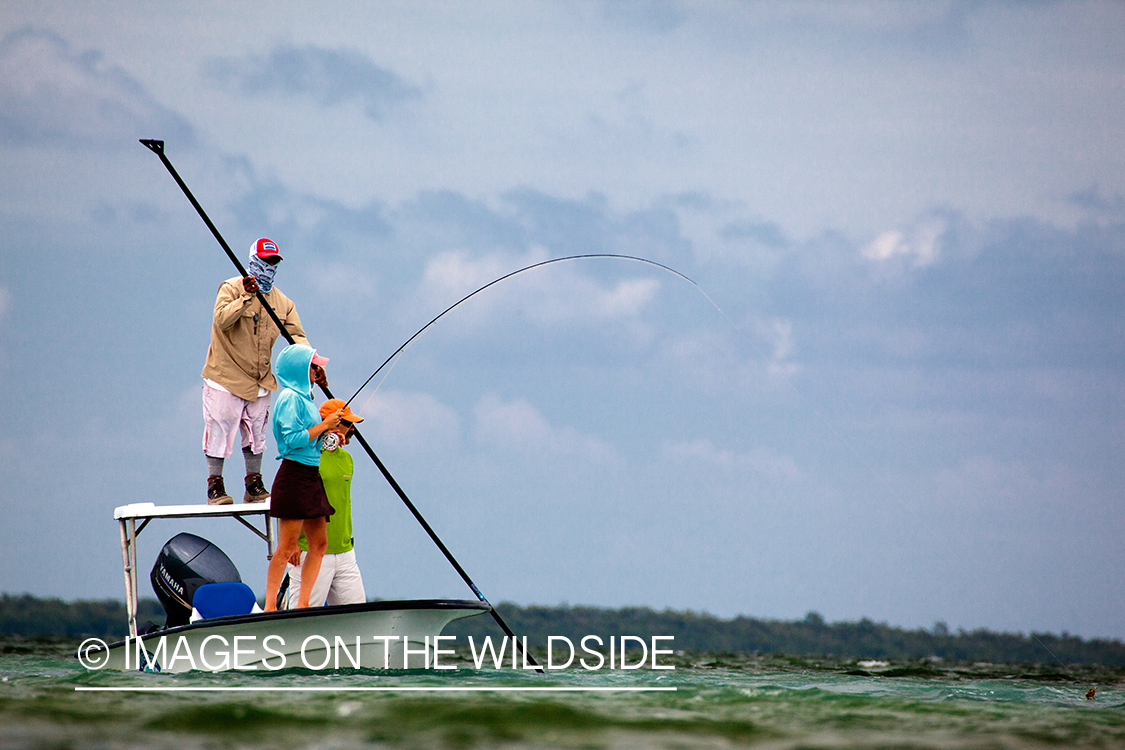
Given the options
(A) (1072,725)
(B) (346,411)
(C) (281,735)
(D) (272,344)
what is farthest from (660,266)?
(C) (281,735)

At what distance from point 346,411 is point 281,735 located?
10.5ft

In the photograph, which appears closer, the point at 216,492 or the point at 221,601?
the point at 221,601

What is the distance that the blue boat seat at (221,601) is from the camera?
8305 millimetres

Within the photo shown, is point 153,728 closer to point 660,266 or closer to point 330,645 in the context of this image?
point 330,645

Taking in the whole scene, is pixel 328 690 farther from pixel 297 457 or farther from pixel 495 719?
pixel 297 457

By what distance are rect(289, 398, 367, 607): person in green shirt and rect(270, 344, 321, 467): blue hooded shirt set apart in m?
0.17

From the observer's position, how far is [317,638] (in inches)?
293

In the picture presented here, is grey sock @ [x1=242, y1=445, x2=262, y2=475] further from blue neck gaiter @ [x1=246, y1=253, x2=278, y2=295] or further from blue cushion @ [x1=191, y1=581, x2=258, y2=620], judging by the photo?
blue neck gaiter @ [x1=246, y1=253, x2=278, y2=295]

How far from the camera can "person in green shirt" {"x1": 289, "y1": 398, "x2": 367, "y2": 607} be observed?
7.75 metres

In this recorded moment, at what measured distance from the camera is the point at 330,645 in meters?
7.46

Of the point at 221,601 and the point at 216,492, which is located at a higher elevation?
the point at 216,492

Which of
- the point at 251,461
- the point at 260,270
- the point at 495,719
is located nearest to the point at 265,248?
the point at 260,270

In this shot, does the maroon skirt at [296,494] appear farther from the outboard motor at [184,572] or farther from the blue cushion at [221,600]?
the outboard motor at [184,572]

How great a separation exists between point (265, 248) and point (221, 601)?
3.04 metres
